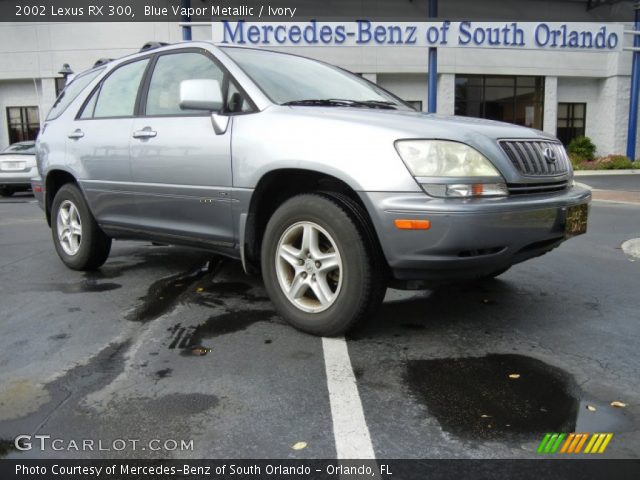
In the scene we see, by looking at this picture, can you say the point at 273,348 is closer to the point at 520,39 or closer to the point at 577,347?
the point at 577,347

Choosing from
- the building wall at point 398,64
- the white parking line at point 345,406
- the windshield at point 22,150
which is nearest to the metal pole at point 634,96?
the building wall at point 398,64

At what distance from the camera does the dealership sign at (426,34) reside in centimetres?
1947

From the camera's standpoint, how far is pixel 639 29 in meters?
21.2

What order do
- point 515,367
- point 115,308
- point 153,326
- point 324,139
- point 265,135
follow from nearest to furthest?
point 515,367, point 324,139, point 265,135, point 153,326, point 115,308

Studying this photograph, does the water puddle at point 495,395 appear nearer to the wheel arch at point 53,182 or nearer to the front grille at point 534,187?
the front grille at point 534,187

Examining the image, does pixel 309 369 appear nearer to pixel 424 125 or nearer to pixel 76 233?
pixel 424 125

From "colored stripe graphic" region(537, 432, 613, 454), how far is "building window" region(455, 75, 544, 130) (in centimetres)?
2232

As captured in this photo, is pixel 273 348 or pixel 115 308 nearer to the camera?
pixel 273 348

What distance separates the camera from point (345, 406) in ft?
8.33

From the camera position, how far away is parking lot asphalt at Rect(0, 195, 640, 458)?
91.0 inches

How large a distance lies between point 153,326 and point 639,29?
23422 mm

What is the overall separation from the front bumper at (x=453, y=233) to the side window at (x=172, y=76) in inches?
69.9

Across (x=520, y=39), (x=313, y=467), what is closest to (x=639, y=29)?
(x=520, y=39)

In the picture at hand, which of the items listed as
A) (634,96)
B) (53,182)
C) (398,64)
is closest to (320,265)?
(53,182)
